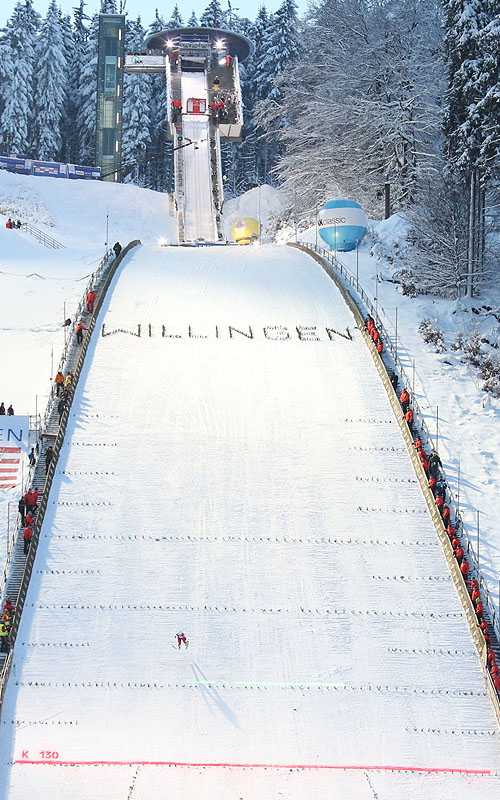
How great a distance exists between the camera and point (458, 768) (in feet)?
46.4

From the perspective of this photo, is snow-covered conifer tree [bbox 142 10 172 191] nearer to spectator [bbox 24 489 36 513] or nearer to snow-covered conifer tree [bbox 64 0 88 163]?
snow-covered conifer tree [bbox 64 0 88 163]

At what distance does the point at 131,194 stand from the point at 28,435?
42265 mm

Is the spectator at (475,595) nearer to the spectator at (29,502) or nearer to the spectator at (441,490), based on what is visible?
the spectator at (441,490)

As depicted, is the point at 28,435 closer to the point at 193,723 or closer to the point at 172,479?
the point at 172,479

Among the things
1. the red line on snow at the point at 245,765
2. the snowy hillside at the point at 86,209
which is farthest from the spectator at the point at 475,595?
the snowy hillside at the point at 86,209

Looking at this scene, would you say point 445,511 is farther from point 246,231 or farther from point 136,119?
point 136,119

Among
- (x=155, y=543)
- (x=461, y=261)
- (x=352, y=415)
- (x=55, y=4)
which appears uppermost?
(x=55, y=4)

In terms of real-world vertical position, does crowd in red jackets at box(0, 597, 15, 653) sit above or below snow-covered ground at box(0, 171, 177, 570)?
below

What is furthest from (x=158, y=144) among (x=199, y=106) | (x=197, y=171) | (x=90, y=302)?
(x=90, y=302)

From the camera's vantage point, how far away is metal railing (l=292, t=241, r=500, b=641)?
17.7 metres

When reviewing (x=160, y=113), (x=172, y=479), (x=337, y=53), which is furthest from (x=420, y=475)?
(x=160, y=113)

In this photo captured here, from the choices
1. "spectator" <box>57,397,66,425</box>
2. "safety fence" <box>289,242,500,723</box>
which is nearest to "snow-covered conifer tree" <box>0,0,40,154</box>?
"safety fence" <box>289,242,500,723</box>

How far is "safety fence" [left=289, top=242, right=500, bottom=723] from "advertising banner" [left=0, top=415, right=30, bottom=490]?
8.75 m

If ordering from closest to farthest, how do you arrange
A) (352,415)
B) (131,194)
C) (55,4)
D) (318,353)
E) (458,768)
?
(458,768)
(352,415)
(318,353)
(131,194)
(55,4)
